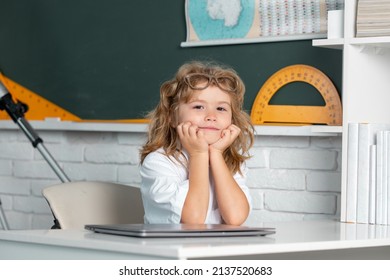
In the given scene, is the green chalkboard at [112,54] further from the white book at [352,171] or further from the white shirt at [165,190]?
the white shirt at [165,190]

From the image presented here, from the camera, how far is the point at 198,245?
1812mm

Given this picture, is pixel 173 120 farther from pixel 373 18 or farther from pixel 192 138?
pixel 373 18

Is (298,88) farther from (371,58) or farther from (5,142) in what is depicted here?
(5,142)

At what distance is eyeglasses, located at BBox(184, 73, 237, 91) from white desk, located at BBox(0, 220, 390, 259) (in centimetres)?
44

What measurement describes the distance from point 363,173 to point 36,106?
1532mm

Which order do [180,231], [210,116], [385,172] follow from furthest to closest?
[385,172], [210,116], [180,231]

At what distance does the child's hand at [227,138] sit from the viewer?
2447mm

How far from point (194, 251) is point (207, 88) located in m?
0.87

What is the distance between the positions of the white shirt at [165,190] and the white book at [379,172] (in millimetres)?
436

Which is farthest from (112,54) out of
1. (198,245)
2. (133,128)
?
(198,245)

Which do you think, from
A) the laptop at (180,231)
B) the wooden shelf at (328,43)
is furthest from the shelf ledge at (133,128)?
the laptop at (180,231)

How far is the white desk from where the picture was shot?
1.80 meters

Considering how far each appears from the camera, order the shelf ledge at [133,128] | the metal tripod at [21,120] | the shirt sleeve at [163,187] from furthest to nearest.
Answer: the metal tripod at [21,120] < the shelf ledge at [133,128] < the shirt sleeve at [163,187]

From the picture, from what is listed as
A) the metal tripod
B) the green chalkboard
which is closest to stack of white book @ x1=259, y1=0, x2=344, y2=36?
the green chalkboard
